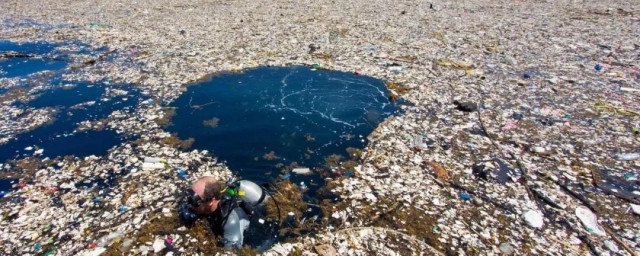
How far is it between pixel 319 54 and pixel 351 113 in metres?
3.87

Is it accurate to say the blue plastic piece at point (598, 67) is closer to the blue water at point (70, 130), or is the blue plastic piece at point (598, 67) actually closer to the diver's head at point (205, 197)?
the diver's head at point (205, 197)

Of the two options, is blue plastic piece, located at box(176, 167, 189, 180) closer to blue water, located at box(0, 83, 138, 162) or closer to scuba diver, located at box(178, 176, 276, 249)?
scuba diver, located at box(178, 176, 276, 249)

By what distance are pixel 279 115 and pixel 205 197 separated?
3362 millimetres

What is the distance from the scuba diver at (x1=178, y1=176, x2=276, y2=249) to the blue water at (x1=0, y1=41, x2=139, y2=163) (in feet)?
8.84

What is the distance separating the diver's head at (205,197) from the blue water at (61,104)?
8.80 ft

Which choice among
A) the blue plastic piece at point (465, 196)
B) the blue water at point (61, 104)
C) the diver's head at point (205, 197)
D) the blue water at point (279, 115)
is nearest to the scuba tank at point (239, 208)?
the diver's head at point (205, 197)

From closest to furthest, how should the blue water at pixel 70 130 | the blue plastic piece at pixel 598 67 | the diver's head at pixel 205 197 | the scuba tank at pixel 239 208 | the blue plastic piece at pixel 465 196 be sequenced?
the scuba tank at pixel 239 208 < the diver's head at pixel 205 197 < the blue plastic piece at pixel 465 196 < the blue water at pixel 70 130 < the blue plastic piece at pixel 598 67

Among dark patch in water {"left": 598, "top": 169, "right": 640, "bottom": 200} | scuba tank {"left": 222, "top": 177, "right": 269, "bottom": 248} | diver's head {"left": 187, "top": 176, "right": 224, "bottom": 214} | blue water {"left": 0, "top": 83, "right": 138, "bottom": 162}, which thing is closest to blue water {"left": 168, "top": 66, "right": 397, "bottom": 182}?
scuba tank {"left": 222, "top": 177, "right": 269, "bottom": 248}

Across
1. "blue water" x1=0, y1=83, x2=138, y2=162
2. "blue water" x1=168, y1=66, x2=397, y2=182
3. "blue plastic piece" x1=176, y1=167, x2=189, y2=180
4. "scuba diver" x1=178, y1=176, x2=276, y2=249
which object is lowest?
"blue water" x1=168, y1=66, x2=397, y2=182

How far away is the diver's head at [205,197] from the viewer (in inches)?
187

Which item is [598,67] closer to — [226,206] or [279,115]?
[279,115]

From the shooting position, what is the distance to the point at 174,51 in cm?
1166

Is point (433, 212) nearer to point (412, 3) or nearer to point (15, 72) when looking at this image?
point (15, 72)

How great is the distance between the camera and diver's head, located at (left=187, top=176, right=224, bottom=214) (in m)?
4.75
